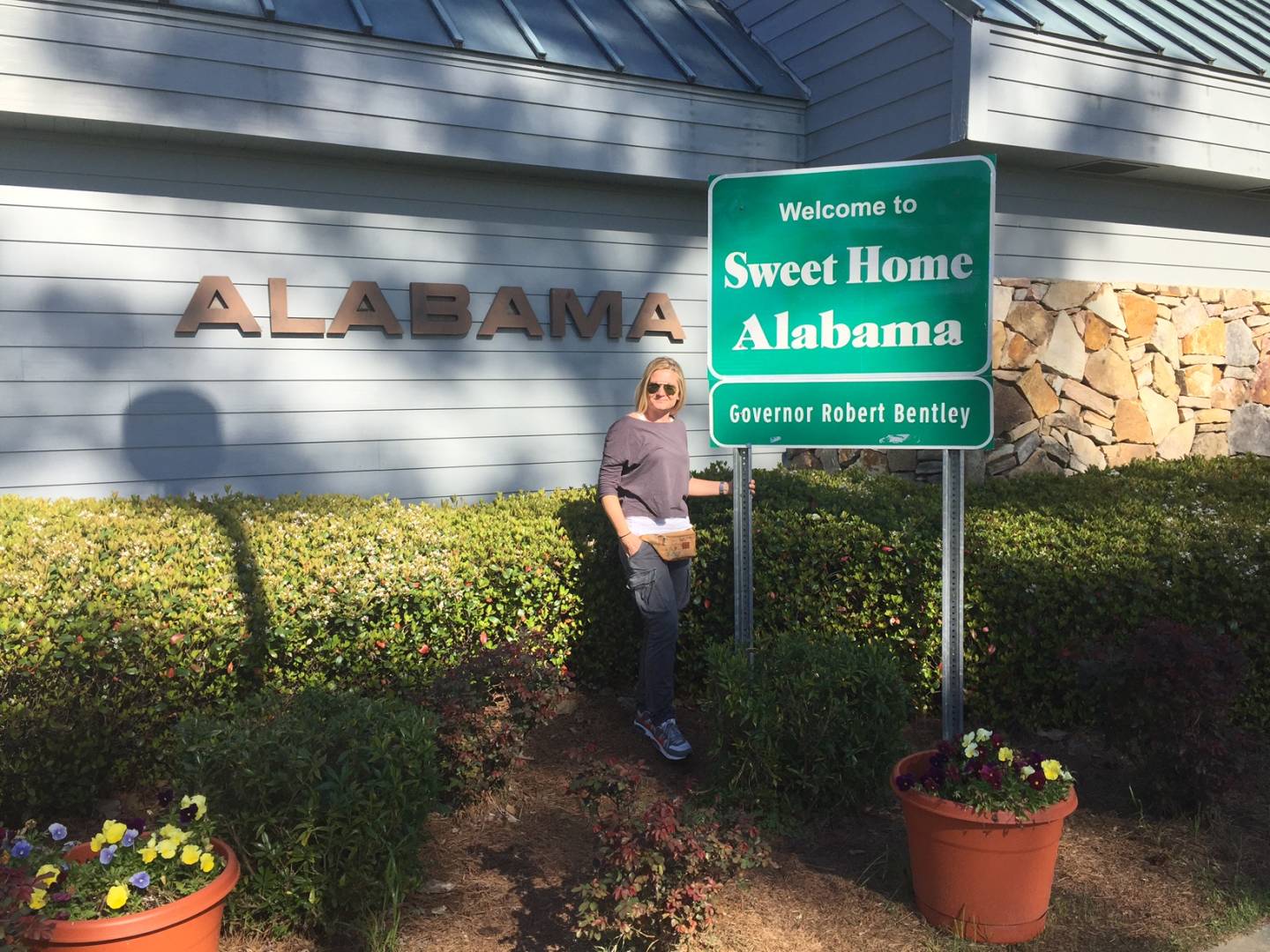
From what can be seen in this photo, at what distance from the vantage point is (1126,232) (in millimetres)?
8516

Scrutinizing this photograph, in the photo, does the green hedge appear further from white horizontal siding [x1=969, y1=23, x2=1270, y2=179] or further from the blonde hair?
white horizontal siding [x1=969, y1=23, x2=1270, y2=179]

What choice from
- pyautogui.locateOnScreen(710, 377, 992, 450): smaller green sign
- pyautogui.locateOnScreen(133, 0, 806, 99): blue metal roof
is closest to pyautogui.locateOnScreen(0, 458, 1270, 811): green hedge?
pyautogui.locateOnScreen(710, 377, 992, 450): smaller green sign

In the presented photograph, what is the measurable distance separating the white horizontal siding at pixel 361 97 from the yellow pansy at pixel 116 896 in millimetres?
4843

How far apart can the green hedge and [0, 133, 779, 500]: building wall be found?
102cm

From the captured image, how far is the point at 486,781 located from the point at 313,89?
181 inches

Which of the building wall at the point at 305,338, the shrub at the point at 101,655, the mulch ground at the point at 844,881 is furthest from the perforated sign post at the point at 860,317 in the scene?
the building wall at the point at 305,338

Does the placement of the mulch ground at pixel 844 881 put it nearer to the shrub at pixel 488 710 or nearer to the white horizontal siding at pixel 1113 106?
the shrub at pixel 488 710

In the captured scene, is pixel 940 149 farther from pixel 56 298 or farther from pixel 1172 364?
pixel 56 298

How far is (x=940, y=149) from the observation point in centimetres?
732

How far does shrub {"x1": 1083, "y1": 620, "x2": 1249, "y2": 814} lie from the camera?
4.04 m

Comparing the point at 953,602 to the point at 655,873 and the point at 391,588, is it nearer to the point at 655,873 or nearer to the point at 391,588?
the point at 655,873

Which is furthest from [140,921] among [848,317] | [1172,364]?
[1172,364]

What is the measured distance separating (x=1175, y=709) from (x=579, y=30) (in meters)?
6.36

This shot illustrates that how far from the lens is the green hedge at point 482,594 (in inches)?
159
